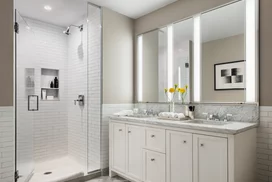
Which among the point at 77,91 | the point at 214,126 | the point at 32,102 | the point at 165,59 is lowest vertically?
the point at 214,126

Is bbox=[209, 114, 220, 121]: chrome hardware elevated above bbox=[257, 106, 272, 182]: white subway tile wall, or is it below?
above

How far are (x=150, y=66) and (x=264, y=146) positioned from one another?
2043 millimetres

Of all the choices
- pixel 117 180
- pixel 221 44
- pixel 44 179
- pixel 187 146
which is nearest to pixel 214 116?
pixel 187 146

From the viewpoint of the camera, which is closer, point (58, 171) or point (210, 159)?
point (210, 159)

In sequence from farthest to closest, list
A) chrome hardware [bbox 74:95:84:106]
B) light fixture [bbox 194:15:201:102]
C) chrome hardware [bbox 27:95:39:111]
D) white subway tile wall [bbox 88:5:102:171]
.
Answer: chrome hardware [bbox 74:95:84:106]
white subway tile wall [bbox 88:5:102:171]
chrome hardware [bbox 27:95:39:111]
light fixture [bbox 194:15:201:102]

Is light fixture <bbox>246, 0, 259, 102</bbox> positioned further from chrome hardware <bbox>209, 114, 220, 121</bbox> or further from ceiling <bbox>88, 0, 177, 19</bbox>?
ceiling <bbox>88, 0, 177, 19</bbox>

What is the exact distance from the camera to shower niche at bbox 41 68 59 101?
12.3ft

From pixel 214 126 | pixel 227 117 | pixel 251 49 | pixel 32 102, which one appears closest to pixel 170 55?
pixel 251 49

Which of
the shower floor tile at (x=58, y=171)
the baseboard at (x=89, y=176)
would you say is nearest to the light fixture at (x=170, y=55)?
the baseboard at (x=89, y=176)

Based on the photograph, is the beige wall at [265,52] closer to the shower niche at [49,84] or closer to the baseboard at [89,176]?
the baseboard at [89,176]

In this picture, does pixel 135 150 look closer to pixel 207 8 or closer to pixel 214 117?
pixel 214 117

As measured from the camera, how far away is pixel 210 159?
5.92 feet

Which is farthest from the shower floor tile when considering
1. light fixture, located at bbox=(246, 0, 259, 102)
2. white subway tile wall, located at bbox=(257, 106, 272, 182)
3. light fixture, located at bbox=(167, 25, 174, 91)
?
light fixture, located at bbox=(246, 0, 259, 102)

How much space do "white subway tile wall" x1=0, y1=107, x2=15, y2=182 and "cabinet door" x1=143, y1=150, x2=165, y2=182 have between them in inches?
63.9
